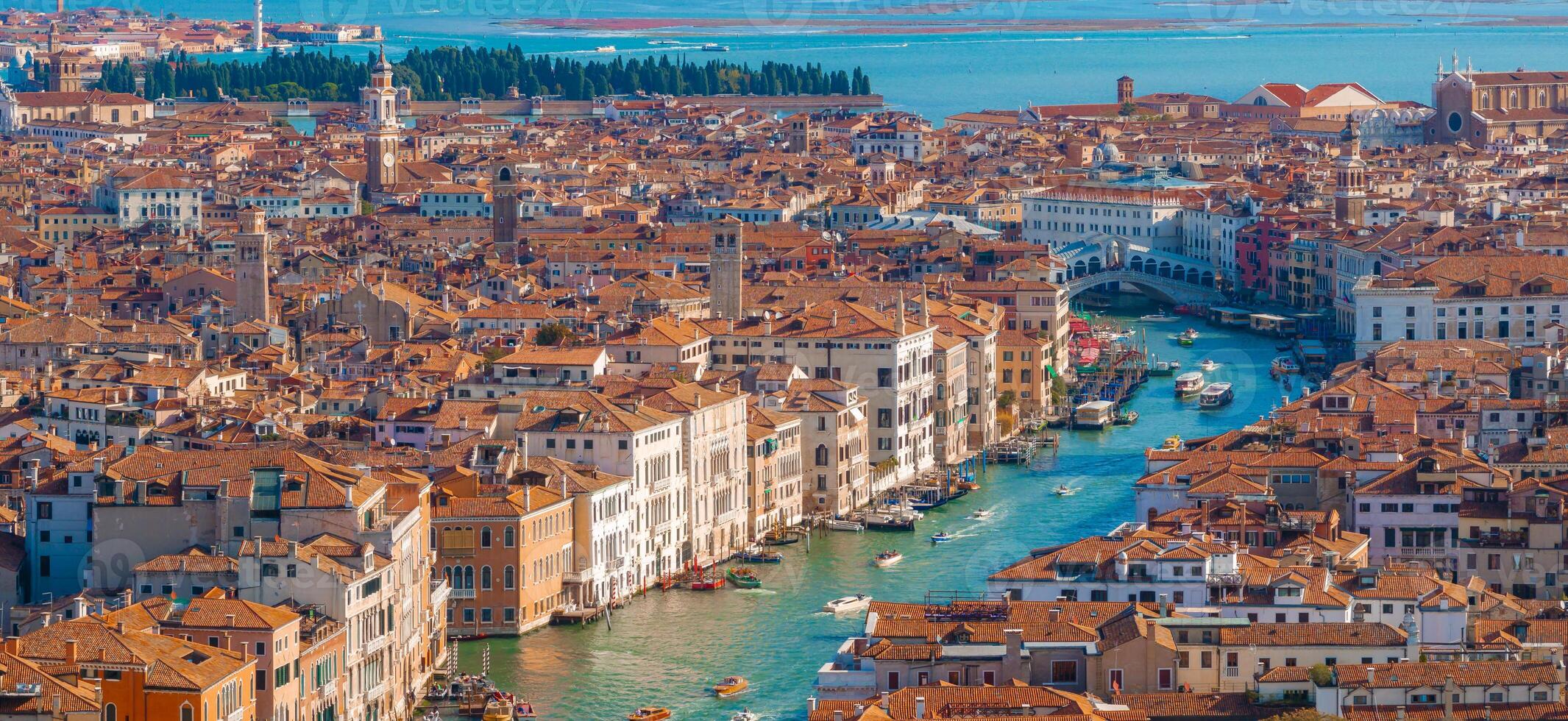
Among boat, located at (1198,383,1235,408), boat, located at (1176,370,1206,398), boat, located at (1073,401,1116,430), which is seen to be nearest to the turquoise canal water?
boat, located at (1073,401,1116,430)

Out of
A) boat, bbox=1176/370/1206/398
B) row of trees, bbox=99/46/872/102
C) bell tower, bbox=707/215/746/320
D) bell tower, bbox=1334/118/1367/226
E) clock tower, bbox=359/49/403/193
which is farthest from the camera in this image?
row of trees, bbox=99/46/872/102

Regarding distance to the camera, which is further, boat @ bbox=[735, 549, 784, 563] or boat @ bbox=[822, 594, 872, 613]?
boat @ bbox=[735, 549, 784, 563]

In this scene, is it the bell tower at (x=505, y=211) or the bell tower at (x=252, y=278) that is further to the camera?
the bell tower at (x=505, y=211)

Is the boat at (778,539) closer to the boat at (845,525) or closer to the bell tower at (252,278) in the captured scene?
the boat at (845,525)

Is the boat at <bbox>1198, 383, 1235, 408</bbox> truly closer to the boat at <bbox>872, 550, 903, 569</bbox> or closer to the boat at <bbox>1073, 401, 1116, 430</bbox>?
the boat at <bbox>1073, 401, 1116, 430</bbox>

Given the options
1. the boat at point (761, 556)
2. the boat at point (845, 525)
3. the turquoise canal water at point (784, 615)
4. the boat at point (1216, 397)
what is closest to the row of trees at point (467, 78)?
the boat at point (1216, 397)

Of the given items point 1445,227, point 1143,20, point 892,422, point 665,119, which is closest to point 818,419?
point 892,422

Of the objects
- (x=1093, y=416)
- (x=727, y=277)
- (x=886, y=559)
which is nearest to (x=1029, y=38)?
(x=1093, y=416)
